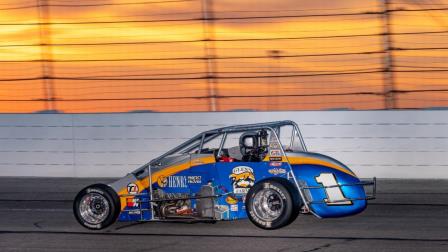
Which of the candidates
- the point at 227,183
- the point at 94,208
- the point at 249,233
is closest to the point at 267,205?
the point at 249,233

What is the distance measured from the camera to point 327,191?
1114 centimetres

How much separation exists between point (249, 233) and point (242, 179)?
62 centimetres

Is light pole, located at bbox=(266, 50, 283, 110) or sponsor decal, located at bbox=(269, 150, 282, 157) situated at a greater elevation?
light pole, located at bbox=(266, 50, 283, 110)

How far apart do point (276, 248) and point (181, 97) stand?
8.73 m

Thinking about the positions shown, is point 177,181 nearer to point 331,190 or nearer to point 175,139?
point 331,190

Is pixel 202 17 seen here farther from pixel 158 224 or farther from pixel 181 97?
pixel 158 224

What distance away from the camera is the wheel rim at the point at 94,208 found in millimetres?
11859

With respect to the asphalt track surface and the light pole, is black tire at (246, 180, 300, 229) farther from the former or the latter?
the light pole

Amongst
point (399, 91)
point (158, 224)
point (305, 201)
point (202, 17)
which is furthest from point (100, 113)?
point (305, 201)

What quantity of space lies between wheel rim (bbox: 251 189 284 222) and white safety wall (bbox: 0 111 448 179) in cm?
575

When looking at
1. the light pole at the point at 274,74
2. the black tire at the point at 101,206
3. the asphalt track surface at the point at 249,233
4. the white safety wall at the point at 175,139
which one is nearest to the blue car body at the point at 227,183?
the black tire at the point at 101,206

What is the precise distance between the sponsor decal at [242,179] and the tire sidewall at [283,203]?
25cm

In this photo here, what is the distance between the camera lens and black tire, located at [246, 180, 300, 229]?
35.8 ft

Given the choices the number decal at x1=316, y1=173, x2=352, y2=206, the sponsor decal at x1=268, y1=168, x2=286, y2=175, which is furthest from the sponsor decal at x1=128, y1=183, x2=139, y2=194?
the number decal at x1=316, y1=173, x2=352, y2=206
